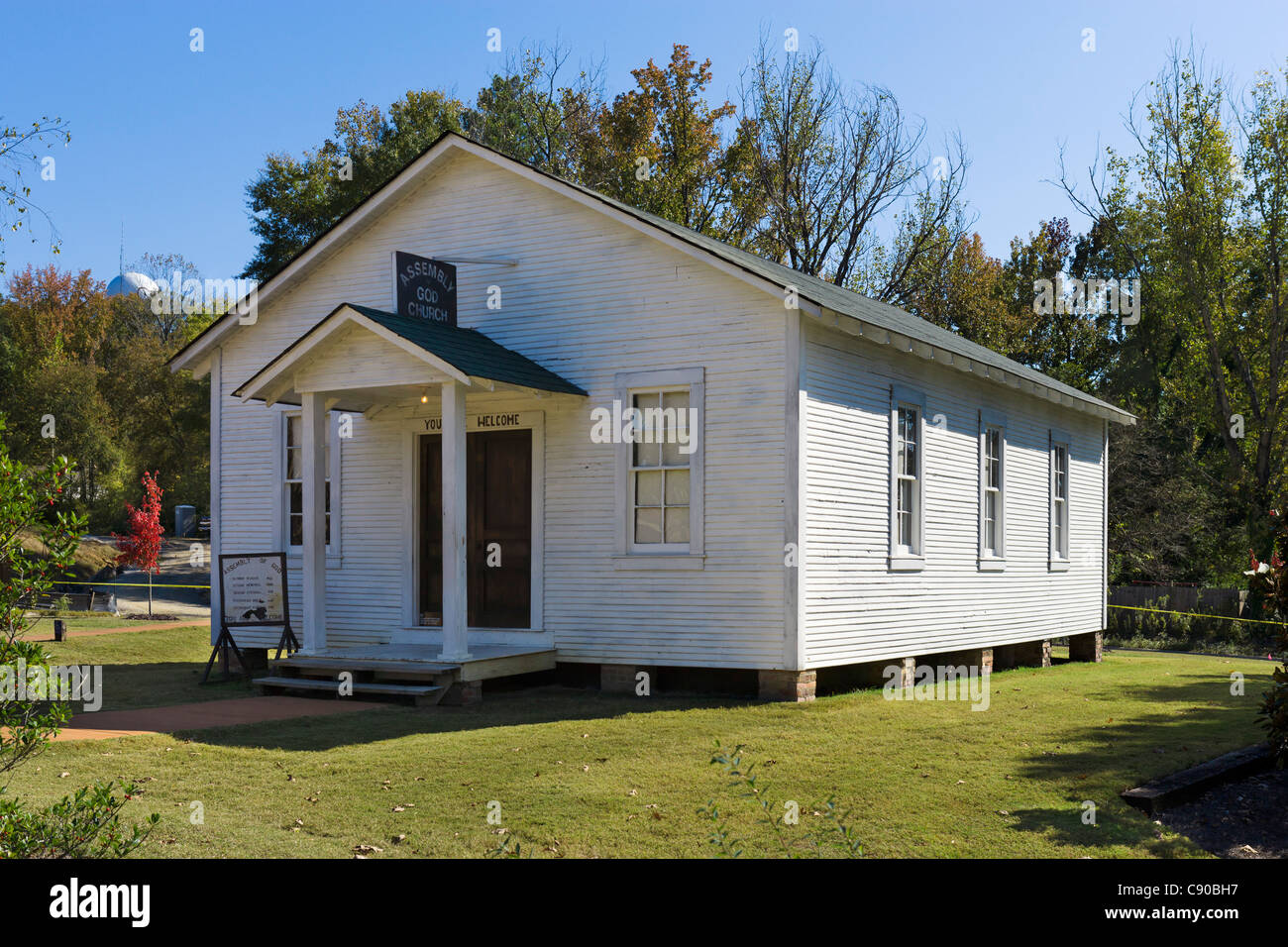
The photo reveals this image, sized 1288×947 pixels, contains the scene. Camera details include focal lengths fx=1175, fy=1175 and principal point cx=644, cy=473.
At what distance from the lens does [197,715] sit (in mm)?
12109

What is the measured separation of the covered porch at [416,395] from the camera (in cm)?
1298

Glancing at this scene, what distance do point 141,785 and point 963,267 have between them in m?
39.5

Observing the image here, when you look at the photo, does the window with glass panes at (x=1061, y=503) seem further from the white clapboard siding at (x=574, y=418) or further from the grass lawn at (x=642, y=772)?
the white clapboard siding at (x=574, y=418)

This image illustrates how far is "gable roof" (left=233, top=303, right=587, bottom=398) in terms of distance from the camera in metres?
12.9

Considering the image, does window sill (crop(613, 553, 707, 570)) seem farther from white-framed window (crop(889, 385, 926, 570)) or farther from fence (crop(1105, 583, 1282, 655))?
fence (crop(1105, 583, 1282, 655))

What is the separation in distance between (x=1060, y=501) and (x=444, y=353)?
1256 cm

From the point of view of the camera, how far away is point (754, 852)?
6672mm

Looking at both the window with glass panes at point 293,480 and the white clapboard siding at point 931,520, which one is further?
the window with glass panes at point 293,480

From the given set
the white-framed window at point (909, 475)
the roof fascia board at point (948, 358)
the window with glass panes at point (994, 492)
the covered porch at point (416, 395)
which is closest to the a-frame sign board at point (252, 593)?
the covered porch at point (416, 395)

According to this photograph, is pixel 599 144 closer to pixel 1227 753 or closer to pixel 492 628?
pixel 492 628

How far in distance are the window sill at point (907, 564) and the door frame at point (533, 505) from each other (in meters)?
4.39

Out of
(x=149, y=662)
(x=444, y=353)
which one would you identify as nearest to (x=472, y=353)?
(x=444, y=353)

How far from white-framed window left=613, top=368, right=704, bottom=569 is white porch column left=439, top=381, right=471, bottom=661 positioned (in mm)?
1953

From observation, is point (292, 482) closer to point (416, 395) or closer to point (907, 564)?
point (416, 395)
